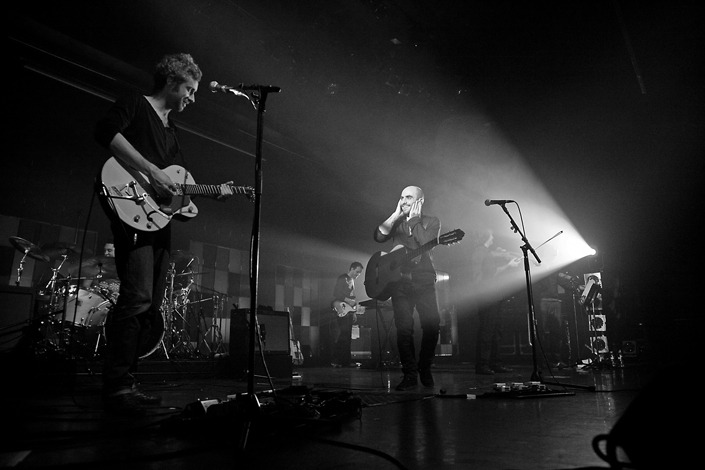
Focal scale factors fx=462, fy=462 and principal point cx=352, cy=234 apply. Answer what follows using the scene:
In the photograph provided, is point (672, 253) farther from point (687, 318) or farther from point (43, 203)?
point (43, 203)

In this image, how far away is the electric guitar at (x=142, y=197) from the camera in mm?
2670

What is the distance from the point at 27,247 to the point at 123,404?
5.15m

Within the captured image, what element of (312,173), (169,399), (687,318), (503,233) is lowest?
(169,399)

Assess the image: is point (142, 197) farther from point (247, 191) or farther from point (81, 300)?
point (81, 300)

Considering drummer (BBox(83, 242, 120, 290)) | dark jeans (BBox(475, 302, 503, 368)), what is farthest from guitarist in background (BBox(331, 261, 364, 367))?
drummer (BBox(83, 242, 120, 290))

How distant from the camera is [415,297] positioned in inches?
173

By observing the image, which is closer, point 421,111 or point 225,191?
point 225,191

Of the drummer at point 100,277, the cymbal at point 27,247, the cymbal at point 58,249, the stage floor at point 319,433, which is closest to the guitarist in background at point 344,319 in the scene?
the drummer at point 100,277

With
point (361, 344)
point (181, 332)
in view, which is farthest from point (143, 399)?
point (361, 344)

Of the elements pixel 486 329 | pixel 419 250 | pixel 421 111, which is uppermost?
pixel 421 111

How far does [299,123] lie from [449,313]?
5.33 m

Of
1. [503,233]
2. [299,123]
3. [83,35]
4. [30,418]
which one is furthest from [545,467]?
[503,233]

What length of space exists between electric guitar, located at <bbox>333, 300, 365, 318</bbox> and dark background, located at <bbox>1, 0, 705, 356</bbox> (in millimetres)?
2309

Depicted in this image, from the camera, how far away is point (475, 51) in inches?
258
